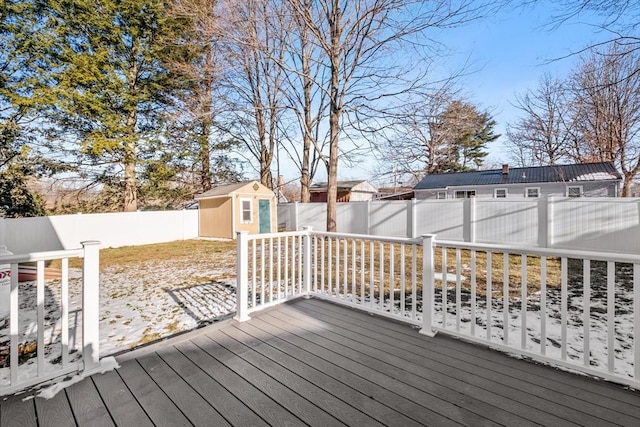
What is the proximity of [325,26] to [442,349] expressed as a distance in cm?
885

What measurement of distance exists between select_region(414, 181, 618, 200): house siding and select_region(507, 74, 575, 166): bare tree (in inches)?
62.5

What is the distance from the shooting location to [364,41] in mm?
8258

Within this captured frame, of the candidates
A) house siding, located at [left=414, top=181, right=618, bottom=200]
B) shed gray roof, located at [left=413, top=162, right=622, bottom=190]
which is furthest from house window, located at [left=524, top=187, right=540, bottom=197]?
shed gray roof, located at [left=413, top=162, right=622, bottom=190]

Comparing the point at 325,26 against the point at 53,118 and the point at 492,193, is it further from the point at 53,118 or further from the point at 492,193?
the point at 492,193

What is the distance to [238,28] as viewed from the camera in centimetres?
744

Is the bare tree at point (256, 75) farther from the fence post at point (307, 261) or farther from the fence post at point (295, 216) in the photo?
the fence post at point (307, 261)

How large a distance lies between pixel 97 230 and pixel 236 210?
4.61 meters

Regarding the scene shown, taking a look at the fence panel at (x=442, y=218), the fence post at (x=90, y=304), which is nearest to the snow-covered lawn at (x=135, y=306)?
the fence post at (x=90, y=304)

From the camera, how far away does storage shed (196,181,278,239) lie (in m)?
11.3

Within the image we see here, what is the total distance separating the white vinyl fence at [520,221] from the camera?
6.57 metres

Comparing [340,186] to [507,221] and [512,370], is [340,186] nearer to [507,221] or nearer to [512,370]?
[507,221]

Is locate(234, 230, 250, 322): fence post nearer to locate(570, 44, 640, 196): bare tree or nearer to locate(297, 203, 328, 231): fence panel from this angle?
locate(297, 203, 328, 231): fence panel

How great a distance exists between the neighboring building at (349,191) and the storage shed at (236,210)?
12.7 meters

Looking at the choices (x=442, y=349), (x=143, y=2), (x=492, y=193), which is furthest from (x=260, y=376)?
(x=492, y=193)
